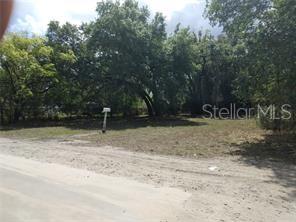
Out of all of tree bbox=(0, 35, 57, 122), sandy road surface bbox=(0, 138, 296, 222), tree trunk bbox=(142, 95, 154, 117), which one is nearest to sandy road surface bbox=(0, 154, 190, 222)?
sandy road surface bbox=(0, 138, 296, 222)

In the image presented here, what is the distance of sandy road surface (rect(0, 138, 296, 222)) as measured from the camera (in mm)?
6004

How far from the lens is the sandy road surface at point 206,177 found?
600 centimetres

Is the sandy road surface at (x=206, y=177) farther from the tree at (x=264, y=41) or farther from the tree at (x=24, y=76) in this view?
the tree at (x=24, y=76)

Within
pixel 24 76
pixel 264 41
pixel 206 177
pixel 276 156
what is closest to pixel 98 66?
pixel 24 76

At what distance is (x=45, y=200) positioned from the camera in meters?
6.25

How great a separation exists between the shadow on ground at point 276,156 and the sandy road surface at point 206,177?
0.02 metres

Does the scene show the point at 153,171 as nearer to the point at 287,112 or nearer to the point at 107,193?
the point at 107,193

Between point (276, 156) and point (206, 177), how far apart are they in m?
4.05

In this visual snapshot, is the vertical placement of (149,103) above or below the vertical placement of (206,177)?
above

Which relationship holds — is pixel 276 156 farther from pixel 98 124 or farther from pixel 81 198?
pixel 98 124

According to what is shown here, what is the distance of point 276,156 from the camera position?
11.6 m

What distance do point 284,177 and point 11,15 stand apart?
7.52 metres

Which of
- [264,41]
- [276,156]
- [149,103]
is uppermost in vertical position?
[264,41]

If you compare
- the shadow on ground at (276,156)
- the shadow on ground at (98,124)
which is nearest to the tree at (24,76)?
the shadow on ground at (98,124)
